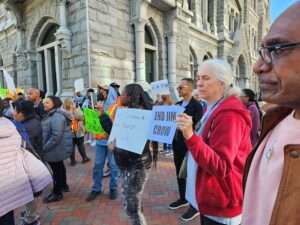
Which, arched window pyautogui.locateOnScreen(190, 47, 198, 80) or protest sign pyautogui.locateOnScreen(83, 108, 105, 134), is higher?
arched window pyautogui.locateOnScreen(190, 47, 198, 80)

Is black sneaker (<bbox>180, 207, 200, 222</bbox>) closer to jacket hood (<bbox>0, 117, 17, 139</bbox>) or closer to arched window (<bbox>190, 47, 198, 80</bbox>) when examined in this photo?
jacket hood (<bbox>0, 117, 17, 139</bbox>)

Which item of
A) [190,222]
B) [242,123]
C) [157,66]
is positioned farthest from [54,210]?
[157,66]

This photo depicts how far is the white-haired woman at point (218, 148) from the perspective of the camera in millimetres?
1627

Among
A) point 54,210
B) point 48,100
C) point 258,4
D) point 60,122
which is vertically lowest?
point 54,210

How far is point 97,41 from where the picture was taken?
8547mm

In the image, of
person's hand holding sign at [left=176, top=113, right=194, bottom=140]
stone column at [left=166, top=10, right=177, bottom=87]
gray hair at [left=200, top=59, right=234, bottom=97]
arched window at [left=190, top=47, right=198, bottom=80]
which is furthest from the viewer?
arched window at [left=190, top=47, right=198, bottom=80]

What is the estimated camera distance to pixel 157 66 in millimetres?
12328

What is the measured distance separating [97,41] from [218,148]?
7630 mm

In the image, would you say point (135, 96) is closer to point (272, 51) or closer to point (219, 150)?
point (219, 150)

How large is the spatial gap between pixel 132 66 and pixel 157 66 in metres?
2.49

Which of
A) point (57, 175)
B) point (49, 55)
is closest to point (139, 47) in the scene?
point (49, 55)

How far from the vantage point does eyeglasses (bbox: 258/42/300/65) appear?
0.81m

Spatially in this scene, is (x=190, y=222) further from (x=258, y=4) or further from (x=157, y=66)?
(x=258, y=4)

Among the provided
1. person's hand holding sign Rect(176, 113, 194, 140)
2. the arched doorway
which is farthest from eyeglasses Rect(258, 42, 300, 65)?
the arched doorway
